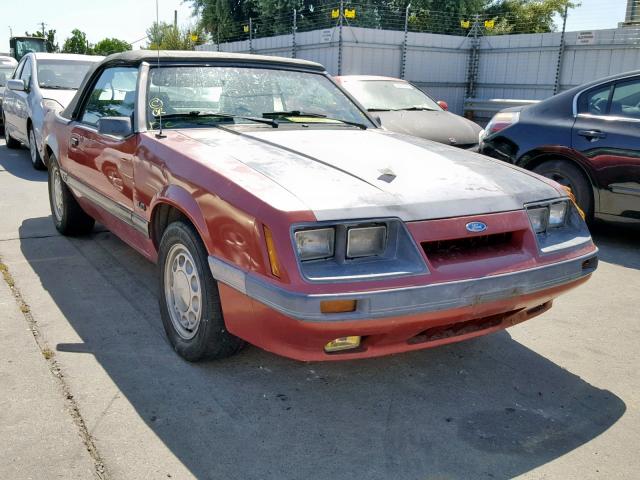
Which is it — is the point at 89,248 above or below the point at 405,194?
below

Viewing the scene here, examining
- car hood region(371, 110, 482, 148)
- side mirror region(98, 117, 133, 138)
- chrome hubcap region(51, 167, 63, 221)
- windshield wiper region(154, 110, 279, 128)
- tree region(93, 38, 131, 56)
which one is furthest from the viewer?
tree region(93, 38, 131, 56)

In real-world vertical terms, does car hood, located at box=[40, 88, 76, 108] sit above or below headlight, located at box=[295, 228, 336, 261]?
above

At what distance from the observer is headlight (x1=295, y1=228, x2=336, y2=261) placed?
2508 millimetres

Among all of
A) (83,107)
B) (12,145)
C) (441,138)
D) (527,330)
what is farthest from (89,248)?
(12,145)

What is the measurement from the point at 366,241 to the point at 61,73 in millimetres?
8287

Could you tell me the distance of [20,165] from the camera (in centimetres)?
952

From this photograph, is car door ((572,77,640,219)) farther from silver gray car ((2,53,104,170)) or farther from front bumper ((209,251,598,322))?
silver gray car ((2,53,104,170))

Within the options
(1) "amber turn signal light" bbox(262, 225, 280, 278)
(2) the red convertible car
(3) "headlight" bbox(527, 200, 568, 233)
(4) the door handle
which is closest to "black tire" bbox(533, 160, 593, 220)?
(4) the door handle

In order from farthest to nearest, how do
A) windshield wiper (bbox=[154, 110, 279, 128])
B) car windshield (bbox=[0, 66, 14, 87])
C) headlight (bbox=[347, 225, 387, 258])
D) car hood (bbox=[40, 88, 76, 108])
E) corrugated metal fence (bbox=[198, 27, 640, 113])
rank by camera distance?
1. corrugated metal fence (bbox=[198, 27, 640, 113])
2. car windshield (bbox=[0, 66, 14, 87])
3. car hood (bbox=[40, 88, 76, 108])
4. windshield wiper (bbox=[154, 110, 279, 128])
5. headlight (bbox=[347, 225, 387, 258])

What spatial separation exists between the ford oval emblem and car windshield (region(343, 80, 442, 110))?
634 cm

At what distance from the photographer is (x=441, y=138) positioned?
27.0 ft

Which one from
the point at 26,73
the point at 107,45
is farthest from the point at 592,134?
the point at 107,45

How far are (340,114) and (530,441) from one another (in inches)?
99.0

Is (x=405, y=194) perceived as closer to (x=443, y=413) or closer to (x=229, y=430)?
(x=443, y=413)
